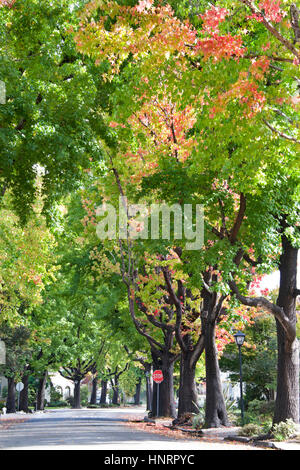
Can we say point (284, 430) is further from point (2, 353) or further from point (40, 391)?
point (40, 391)

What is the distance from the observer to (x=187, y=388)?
1058 inches

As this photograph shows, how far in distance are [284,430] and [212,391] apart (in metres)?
6.10

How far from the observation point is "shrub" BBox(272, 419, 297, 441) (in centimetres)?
1656

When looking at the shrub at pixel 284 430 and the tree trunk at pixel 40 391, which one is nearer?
the shrub at pixel 284 430

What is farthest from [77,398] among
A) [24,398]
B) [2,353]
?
[2,353]

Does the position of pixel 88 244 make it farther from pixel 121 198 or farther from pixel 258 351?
pixel 258 351

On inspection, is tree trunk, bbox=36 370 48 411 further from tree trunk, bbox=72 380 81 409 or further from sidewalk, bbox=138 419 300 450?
sidewalk, bbox=138 419 300 450

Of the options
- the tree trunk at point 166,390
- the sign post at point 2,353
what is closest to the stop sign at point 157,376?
the tree trunk at point 166,390

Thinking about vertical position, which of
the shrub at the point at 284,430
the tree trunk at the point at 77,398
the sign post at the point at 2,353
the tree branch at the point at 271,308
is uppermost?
the tree branch at the point at 271,308

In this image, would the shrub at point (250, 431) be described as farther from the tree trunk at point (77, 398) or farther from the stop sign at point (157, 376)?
the tree trunk at point (77, 398)

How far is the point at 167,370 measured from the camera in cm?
3297

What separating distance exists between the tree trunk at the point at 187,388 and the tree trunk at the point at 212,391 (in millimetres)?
3485

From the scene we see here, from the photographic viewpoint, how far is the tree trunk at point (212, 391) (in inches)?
882
